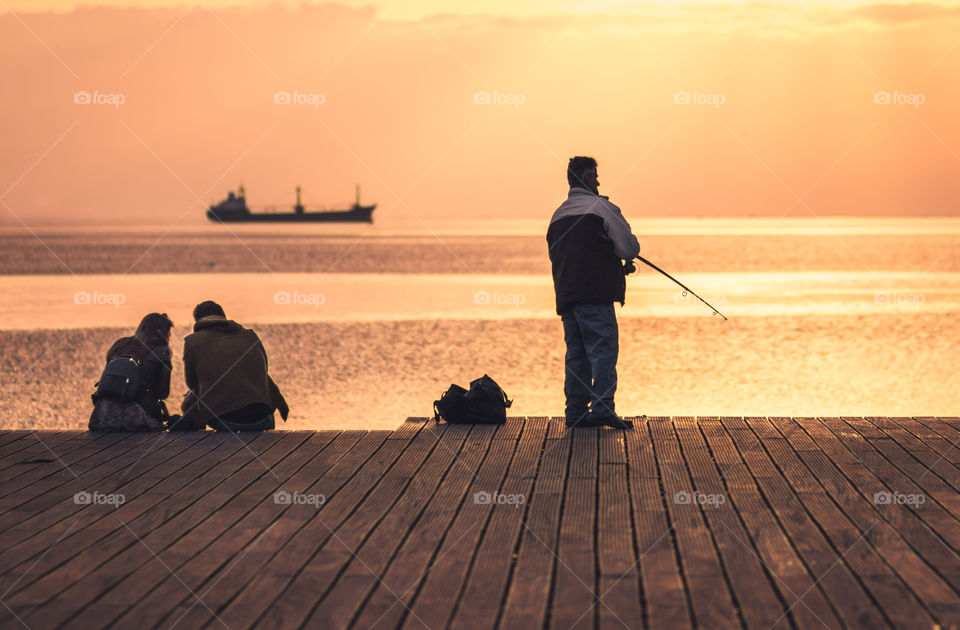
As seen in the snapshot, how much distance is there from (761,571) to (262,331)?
585 inches

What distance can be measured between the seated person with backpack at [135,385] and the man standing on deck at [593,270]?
8.15 ft

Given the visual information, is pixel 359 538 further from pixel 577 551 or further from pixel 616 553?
pixel 616 553

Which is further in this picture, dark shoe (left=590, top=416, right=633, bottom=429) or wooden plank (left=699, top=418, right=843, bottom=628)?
dark shoe (left=590, top=416, right=633, bottom=429)

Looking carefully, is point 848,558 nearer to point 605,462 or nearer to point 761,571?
point 761,571

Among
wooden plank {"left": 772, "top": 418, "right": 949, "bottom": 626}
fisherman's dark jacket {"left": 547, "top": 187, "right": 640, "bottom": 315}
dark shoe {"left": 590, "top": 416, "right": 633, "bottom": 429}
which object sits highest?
fisherman's dark jacket {"left": 547, "top": 187, "right": 640, "bottom": 315}

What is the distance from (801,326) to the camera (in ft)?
62.1

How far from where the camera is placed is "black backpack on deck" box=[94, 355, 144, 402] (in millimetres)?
6266

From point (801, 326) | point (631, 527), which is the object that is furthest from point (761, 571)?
point (801, 326)

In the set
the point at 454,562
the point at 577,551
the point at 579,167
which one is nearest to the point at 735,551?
the point at 577,551

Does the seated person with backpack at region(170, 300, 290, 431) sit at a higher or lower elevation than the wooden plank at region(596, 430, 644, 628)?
higher

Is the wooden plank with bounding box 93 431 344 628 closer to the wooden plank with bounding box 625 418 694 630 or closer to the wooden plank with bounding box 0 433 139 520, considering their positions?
the wooden plank with bounding box 0 433 139 520

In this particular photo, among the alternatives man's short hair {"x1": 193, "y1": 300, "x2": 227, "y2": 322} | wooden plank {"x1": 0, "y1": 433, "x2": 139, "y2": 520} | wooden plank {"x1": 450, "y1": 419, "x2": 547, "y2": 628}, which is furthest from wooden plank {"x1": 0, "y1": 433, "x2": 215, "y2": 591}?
man's short hair {"x1": 193, "y1": 300, "x2": 227, "y2": 322}

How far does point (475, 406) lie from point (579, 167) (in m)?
1.60

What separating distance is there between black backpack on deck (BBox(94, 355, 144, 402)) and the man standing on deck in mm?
2573
